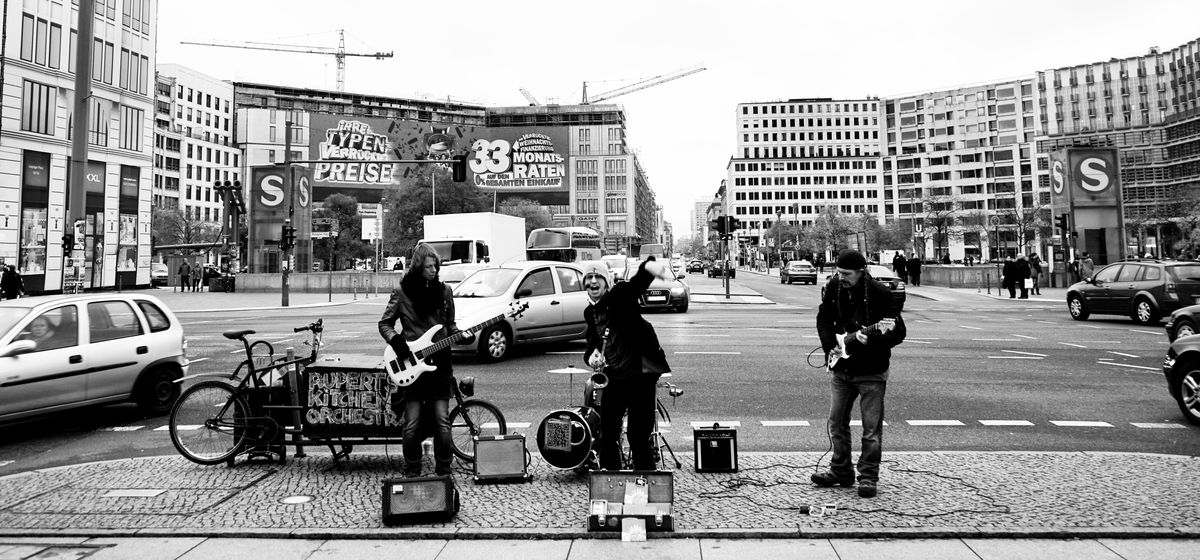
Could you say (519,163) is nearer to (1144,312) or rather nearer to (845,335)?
(1144,312)

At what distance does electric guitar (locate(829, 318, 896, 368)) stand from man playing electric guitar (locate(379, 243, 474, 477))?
274 centimetres

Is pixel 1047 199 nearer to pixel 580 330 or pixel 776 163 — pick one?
pixel 776 163

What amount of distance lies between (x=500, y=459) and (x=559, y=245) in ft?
124

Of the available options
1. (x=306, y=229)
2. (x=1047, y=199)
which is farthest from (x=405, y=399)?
(x=1047, y=199)

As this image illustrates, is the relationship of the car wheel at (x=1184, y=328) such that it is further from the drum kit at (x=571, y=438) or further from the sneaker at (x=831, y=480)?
the drum kit at (x=571, y=438)

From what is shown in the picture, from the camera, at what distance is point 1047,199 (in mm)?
119875

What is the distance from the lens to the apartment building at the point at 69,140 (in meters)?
37.5

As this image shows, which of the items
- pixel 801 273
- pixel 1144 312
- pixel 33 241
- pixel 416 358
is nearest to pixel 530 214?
pixel 801 273

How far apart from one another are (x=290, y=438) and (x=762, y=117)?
16258cm

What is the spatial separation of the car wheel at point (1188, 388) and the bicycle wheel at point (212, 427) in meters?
9.17

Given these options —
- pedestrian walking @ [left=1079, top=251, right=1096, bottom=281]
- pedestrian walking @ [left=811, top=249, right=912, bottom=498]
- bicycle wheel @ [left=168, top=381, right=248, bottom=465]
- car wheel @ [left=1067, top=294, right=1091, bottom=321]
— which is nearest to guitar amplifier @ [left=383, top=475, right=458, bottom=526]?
bicycle wheel @ [left=168, top=381, right=248, bottom=465]

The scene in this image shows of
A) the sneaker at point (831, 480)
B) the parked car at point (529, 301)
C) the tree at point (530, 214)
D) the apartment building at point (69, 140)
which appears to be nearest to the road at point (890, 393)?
the parked car at point (529, 301)

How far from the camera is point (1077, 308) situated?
20125mm

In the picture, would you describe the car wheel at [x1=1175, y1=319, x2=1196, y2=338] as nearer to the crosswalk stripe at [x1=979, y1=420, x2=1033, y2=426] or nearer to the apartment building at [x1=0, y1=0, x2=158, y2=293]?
the crosswalk stripe at [x1=979, y1=420, x2=1033, y2=426]
